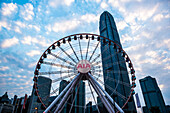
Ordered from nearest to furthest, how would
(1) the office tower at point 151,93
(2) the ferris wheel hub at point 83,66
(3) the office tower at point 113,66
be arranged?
(2) the ferris wheel hub at point 83,66
(3) the office tower at point 113,66
(1) the office tower at point 151,93

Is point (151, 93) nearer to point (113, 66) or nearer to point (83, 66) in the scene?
point (113, 66)

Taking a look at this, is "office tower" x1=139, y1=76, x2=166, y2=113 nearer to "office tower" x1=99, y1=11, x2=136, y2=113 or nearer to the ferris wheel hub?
"office tower" x1=99, y1=11, x2=136, y2=113

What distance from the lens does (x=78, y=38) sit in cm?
2573

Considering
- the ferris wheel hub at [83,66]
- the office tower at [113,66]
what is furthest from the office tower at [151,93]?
the ferris wheel hub at [83,66]

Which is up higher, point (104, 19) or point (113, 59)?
point (104, 19)

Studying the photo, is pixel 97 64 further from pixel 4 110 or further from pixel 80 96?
pixel 80 96

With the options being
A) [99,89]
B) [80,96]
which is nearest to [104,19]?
[80,96]

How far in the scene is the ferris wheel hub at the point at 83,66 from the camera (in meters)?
23.5

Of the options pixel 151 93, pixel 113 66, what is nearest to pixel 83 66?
pixel 113 66

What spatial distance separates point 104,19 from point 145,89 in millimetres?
107598

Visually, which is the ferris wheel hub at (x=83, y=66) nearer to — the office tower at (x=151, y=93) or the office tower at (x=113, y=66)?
the office tower at (x=113, y=66)

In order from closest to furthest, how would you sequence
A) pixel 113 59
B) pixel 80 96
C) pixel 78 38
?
pixel 78 38 → pixel 113 59 → pixel 80 96

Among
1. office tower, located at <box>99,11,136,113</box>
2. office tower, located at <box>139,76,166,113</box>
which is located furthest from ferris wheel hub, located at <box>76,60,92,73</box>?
office tower, located at <box>139,76,166,113</box>

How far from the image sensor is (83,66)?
2384 centimetres
